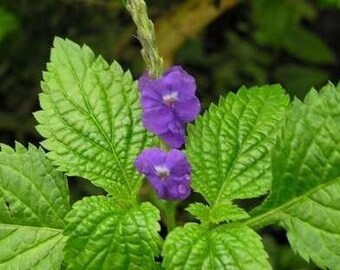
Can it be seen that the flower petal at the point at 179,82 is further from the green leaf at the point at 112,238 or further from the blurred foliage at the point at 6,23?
the blurred foliage at the point at 6,23

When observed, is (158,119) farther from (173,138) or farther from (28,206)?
(28,206)

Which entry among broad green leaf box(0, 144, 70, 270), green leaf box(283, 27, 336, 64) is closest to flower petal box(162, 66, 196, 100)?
broad green leaf box(0, 144, 70, 270)

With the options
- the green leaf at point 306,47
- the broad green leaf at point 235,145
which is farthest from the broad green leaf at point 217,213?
the green leaf at point 306,47

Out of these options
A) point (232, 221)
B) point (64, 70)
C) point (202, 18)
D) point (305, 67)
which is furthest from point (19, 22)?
point (232, 221)

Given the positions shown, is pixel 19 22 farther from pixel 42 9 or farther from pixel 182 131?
pixel 182 131

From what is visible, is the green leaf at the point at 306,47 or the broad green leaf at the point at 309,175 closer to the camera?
the broad green leaf at the point at 309,175

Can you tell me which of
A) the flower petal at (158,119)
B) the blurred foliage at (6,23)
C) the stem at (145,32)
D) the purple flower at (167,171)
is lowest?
the purple flower at (167,171)

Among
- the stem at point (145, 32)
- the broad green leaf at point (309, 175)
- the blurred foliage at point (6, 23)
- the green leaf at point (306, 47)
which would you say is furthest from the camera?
the green leaf at point (306, 47)
